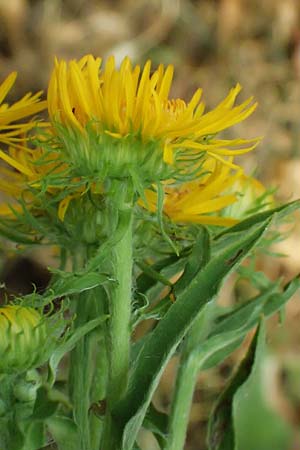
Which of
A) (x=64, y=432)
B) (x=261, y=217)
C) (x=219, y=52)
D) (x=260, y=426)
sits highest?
(x=219, y=52)

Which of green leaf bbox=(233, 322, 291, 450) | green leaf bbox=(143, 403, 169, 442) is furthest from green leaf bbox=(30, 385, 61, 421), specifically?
green leaf bbox=(233, 322, 291, 450)

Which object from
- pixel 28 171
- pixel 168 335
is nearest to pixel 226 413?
pixel 168 335

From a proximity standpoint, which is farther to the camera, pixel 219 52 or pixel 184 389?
pixel 219 52

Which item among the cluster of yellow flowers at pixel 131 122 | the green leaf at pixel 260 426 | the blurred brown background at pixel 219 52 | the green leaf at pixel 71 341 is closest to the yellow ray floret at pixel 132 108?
the cluster of yellow flowers at pixel 131 122

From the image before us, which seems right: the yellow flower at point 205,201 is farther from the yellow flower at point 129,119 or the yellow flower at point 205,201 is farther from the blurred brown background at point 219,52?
the blurred brown background at point 219,52

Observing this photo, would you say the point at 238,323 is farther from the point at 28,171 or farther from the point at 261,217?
the point at 28,171

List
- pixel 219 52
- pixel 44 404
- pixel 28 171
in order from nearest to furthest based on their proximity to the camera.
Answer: pixel 44 404
pixel 28 171
pixel 219 52
